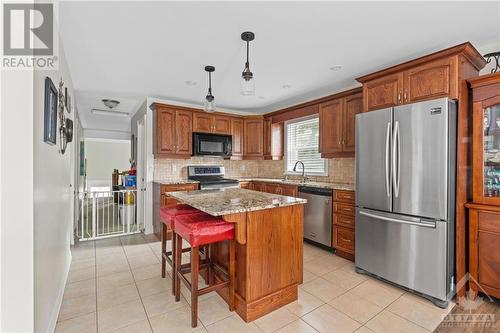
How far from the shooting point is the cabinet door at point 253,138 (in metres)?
5.18

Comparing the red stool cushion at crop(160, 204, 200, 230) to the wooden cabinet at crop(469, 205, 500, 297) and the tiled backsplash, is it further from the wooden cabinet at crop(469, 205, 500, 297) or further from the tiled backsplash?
the wooden cabinet at crop(469, 205, 500, 297)

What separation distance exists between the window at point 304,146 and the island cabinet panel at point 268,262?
2.27m

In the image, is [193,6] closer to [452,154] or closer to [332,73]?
[332,73]

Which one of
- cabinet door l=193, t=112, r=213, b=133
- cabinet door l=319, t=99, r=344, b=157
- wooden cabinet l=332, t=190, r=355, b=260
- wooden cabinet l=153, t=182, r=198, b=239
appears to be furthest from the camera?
cabinet door l=193, t=112, r=213, b=133

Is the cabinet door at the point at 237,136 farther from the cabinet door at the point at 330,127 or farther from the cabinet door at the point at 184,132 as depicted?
the cabinet door at the point at 330,127

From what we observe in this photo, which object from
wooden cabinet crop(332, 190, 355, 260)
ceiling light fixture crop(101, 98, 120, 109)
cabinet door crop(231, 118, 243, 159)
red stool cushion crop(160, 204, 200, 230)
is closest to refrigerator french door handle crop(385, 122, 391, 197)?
wooden cabinet crop(332, 190, 355, 260)

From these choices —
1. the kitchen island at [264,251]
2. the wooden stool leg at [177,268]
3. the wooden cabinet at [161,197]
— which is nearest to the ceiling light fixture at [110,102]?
the wooden cabinet at [161,197]

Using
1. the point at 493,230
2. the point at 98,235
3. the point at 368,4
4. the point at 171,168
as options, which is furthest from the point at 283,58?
the point at 98,235

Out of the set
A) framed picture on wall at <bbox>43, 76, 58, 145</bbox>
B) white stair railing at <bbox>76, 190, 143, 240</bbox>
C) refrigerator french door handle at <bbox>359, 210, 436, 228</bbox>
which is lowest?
white stair railing at <bbox>76, 190, 143, 240</bbox>

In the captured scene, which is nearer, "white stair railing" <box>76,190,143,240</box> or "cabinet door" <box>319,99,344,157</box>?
"cabinet door" <box>319,99,344,157</box>

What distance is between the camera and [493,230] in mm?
2098

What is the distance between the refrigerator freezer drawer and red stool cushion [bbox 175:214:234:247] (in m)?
1.61

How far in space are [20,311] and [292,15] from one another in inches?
99.9

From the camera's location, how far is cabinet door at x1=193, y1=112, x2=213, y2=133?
4516 mm
